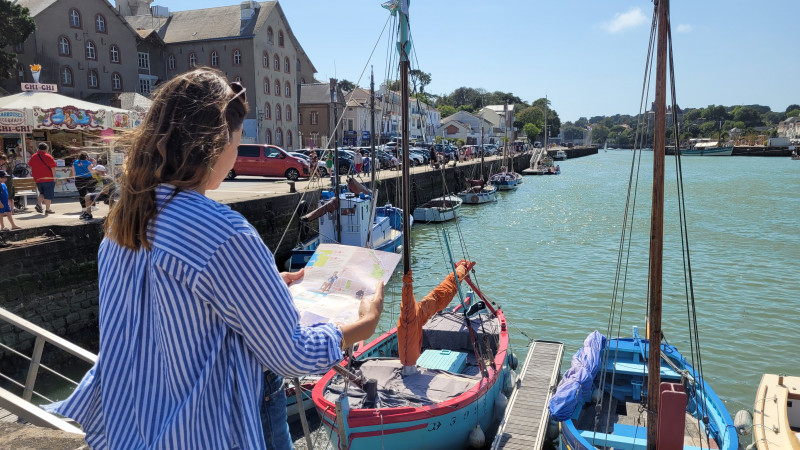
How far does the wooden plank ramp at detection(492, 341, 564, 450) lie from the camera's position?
24.7 ft

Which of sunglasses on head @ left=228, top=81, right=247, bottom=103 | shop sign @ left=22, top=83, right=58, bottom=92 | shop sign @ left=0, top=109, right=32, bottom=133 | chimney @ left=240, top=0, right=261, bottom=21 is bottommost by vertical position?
sunglasses on head @ left=228, top=81, right=247, bottom=103

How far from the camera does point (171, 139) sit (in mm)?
1398

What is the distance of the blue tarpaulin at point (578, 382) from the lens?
24.0 ft

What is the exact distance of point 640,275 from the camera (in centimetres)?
1783

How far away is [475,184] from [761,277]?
24716 millimetres

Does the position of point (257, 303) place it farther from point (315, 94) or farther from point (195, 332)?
point (315, 94)

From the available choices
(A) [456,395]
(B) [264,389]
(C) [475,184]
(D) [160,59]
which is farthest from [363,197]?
(D) [160,59]

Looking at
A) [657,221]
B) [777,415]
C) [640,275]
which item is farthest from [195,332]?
[640,275]

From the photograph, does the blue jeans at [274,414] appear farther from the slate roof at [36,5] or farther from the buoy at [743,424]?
the slate roof at [36,5]

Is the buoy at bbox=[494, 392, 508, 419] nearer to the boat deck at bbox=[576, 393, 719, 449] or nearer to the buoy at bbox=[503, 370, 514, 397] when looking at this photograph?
the buoy at bbox=[503, 370, 514, 397]

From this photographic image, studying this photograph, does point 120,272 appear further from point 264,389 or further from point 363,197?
Answer: point 363,197

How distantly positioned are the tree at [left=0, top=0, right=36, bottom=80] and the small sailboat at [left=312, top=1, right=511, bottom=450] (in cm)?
2736

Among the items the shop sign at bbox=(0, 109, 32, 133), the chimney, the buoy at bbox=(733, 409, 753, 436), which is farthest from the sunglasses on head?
the chimney

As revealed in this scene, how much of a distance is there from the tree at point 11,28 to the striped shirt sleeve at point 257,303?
32766mm
